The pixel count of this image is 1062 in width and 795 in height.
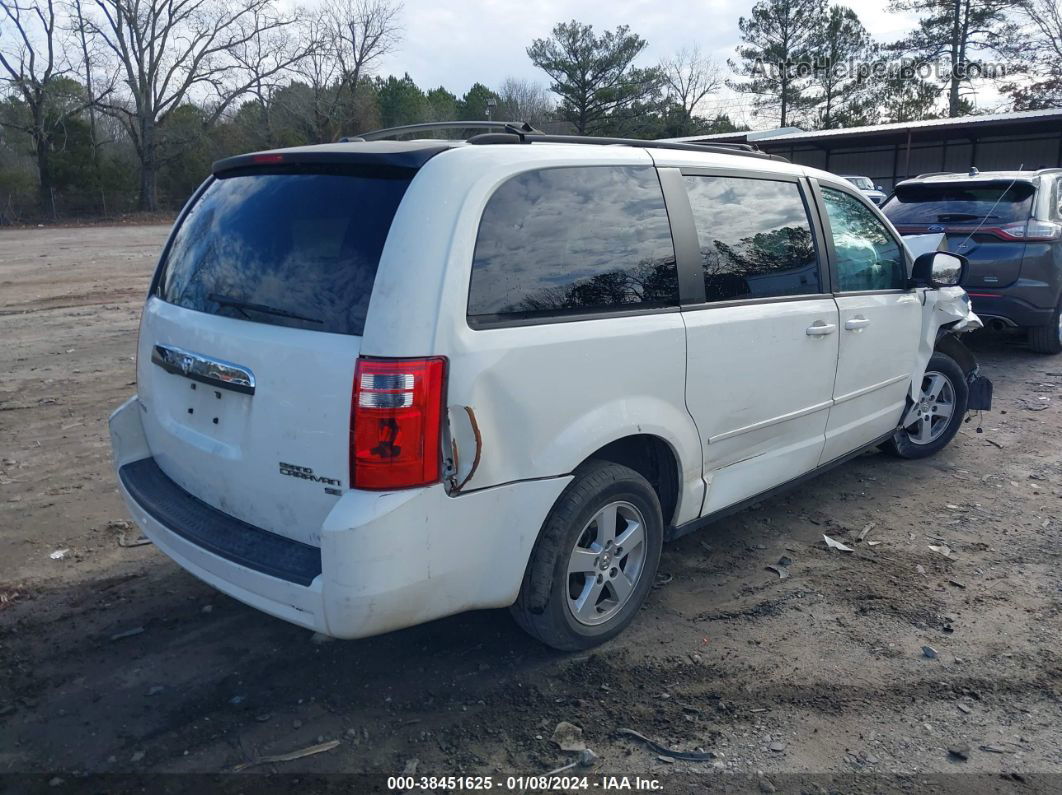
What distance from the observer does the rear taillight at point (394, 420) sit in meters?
2.58

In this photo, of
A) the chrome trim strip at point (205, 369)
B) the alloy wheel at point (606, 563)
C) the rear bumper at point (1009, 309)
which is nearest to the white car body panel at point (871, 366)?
the alloy wheel at point (606, 563)

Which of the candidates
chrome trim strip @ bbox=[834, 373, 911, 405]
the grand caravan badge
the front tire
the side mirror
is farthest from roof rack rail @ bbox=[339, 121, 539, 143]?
the side mirror

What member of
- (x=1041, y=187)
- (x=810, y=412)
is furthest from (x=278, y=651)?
(x=1041, y=187)

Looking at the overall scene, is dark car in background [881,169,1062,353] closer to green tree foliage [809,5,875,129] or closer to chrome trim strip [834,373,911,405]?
chrome trim strip [834,373,911,405]

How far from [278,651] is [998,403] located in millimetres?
6340

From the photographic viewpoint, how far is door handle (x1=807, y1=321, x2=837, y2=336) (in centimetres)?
409

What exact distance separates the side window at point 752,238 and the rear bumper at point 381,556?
1.30 m

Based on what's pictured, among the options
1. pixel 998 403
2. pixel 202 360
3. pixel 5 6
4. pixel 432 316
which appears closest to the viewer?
pixel 432 316

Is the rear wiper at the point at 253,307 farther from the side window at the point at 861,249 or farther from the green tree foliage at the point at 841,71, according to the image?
the green tree foliage at the point at 841,71

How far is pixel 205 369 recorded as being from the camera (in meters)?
3.04

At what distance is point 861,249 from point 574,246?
2287 mm

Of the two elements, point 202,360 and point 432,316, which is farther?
point 202,360

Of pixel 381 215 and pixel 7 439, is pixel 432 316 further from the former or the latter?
pixel 7 439

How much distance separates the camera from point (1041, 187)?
27.2 feet
